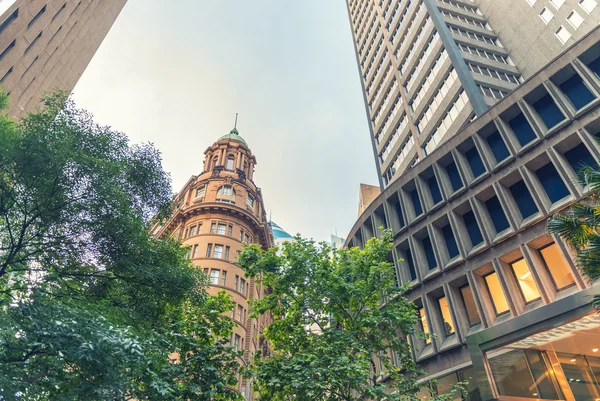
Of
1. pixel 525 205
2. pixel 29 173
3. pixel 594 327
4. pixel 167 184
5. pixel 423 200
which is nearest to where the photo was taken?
pixel 29 173

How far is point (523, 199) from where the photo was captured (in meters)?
20.7

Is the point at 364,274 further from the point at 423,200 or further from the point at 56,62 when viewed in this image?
the point at 56,62

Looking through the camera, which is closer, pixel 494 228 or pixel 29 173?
pixel 29 173

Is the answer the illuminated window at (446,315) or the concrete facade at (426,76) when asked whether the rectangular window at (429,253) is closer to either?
the illuminated window at (446,315)

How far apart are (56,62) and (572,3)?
45290 millimetres

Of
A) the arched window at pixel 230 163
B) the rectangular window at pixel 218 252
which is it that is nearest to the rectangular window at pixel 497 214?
the rectangular window at pixel 218 252

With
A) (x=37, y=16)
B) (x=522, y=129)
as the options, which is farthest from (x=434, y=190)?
(x=37, y=16)

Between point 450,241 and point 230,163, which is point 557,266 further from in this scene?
point 230,163

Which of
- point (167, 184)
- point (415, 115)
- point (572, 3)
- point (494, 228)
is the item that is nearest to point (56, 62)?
point (167, 184)

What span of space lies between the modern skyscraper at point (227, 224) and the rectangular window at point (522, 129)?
3128 cm

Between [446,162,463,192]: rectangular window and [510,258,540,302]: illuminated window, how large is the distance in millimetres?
6305

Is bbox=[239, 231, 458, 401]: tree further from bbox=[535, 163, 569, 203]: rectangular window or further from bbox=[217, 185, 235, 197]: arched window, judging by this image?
bbox=[217, 185, 235, 197]: arched window

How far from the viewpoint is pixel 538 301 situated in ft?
57.9

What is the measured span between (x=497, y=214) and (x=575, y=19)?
69.7 feet
